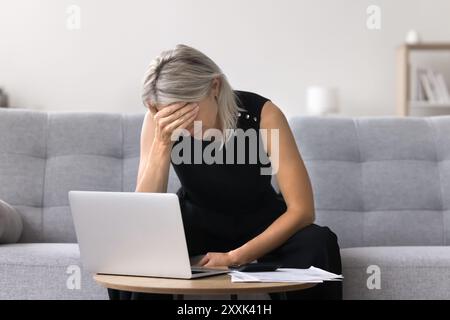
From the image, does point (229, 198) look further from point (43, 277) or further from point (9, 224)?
point (9, 224)

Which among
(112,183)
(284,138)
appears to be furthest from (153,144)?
(112,183)

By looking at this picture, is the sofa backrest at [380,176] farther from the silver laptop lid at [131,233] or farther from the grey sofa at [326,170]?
the silver laptop lid at [131,233]

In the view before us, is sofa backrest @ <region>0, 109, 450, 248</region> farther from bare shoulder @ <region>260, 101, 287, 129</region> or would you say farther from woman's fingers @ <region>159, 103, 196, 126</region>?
woman's fingers @ <region>159, 103, 196, 126</region>

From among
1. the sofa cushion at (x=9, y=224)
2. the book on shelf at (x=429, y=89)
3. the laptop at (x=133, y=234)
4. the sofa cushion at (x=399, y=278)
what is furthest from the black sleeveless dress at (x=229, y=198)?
the book on shelf at (x=429, y=89)

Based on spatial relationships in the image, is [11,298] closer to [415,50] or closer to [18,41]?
[18,41]

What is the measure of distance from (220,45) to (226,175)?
3.43 m

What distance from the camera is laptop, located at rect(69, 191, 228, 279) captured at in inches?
57.6

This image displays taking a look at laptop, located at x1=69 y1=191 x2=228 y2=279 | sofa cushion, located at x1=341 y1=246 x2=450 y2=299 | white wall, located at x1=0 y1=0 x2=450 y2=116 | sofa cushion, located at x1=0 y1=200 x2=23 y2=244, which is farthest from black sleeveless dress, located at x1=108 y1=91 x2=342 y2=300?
white wall, located at x1=0 y1=0 x2=450 y2=116

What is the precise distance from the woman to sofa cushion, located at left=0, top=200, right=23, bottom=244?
18.8 inches

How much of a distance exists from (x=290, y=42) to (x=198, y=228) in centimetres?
359

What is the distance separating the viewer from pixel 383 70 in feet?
17.8

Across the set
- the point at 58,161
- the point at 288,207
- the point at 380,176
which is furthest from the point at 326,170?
the point at 58,161

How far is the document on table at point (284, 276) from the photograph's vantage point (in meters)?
1.39

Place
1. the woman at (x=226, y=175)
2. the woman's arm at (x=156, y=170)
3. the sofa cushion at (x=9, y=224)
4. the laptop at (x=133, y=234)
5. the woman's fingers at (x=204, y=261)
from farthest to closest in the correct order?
the sofa cushion at (x=9, y=224)
the woman's arm at (x=156, y=170)
the woman at (x=226, y=175)
the woman's fingers at (x=204, y=261)
the laptop at (x=133, y=234)
